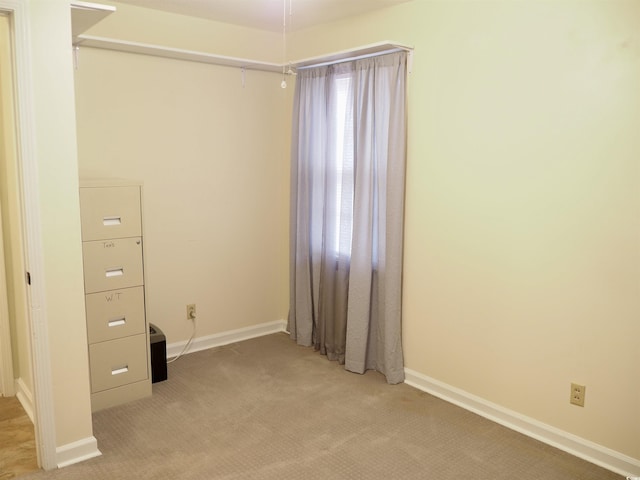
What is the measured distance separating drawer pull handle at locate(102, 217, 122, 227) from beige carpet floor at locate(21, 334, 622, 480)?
3.46 ft

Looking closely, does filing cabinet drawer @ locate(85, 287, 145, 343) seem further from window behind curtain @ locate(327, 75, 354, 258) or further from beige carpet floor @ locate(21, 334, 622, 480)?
window behind curtain @ locate(327, 75, 354, 258)

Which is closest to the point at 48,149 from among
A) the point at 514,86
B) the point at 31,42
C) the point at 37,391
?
the point at 31,42

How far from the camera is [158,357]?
350 cm

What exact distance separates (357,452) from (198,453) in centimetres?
78

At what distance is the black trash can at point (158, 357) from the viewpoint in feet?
11.4

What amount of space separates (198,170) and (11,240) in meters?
1.34

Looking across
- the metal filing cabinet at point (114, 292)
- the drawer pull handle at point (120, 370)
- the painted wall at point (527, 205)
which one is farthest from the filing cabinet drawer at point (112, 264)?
the painted wall at point (527, 205)

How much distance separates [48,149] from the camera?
244 cm

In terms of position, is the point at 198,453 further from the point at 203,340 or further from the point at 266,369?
the point at 203,340

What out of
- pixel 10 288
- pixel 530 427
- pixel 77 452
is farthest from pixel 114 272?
pixel 530 427

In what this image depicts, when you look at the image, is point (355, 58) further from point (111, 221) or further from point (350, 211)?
point (111, 221)

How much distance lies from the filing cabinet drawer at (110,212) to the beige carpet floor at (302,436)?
1.01 m

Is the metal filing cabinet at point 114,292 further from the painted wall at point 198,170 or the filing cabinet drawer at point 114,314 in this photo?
the painted wall at point 198,170

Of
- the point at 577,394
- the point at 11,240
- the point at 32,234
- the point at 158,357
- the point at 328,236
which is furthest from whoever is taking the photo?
the point at 328,236
